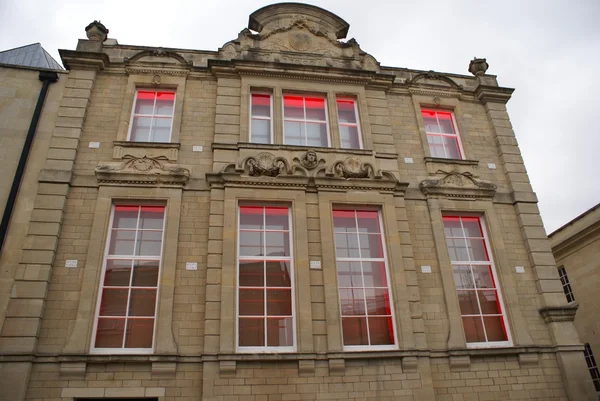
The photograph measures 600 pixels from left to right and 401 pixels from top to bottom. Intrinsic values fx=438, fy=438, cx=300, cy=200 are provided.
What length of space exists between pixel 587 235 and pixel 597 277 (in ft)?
5.44

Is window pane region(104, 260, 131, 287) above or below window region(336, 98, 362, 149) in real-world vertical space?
below

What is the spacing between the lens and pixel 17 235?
9.16 metres

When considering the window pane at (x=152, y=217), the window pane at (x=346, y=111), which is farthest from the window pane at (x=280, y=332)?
the window pane at (x=346, y=111)

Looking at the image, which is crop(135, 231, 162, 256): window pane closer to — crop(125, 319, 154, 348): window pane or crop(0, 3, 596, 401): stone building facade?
crop(0, 3, 596, 401): stone building facade

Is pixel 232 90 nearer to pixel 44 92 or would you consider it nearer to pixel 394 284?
pixel 44 92

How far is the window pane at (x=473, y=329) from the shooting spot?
9.80 meters

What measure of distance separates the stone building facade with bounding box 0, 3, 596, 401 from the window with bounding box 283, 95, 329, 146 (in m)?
0.05

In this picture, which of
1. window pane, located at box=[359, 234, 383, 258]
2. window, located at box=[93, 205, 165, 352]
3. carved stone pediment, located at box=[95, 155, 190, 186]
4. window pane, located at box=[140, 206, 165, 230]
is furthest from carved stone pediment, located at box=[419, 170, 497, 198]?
window, located at box=[93, 205, 165, 352]

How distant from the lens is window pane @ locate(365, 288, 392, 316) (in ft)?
31.5

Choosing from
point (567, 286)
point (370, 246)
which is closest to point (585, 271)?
point (567, 286)

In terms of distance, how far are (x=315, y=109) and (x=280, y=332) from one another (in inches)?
242

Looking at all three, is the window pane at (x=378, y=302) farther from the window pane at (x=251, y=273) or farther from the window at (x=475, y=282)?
the window pane at (x=251, y=273)

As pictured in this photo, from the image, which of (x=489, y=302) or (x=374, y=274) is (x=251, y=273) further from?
(x=489, y=302)

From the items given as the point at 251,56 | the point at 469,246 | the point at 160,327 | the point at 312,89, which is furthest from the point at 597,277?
the point at 160,327
